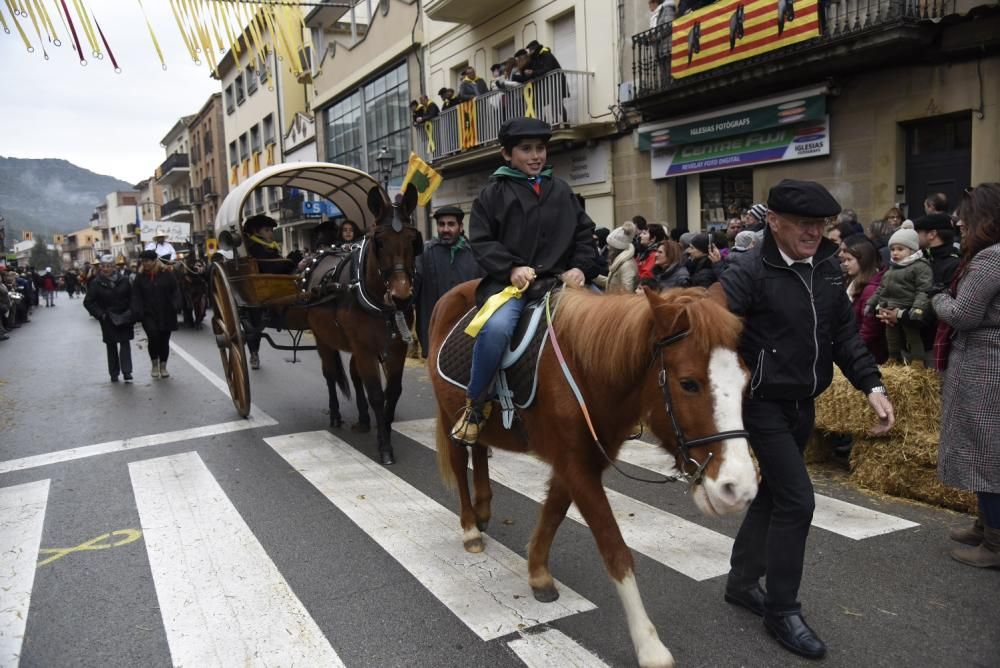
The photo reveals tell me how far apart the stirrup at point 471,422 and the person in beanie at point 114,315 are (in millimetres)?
8884

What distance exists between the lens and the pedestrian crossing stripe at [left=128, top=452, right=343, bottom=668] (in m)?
Result: 3.16

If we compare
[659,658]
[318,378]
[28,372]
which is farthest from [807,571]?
[28,372]

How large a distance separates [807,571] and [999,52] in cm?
860

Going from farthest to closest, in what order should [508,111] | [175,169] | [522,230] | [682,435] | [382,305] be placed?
[175,169] → [508,111] → [382,305] → [522,230] → [682,435]

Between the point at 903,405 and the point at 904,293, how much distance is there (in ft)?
3.21

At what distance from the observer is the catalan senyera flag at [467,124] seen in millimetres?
17922

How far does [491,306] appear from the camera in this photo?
11.5ft

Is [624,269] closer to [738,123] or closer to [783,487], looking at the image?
[738,123]

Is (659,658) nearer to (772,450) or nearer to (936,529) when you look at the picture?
(772,450)

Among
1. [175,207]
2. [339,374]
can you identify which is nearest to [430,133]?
[339,374]

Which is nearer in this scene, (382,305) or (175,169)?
(382,305)

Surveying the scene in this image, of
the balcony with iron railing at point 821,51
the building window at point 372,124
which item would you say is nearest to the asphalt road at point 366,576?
the balcony with iron railing at point 821,51

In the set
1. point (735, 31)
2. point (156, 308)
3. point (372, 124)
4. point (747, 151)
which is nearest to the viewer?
point (156, 308)

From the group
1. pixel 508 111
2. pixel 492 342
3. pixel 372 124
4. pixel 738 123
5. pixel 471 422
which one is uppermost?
pixel 372 124
